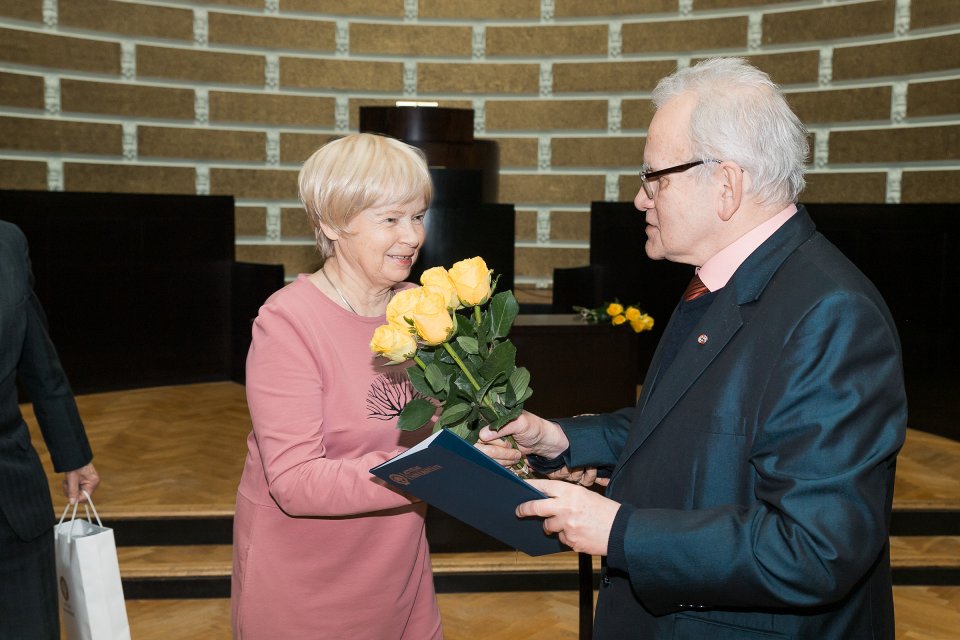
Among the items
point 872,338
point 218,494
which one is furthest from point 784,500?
point 218,494

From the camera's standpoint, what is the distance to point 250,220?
788 cm

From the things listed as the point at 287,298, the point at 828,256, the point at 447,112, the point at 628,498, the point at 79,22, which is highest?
the point at 79,22

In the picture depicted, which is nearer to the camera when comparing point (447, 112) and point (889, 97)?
point (447, 112)

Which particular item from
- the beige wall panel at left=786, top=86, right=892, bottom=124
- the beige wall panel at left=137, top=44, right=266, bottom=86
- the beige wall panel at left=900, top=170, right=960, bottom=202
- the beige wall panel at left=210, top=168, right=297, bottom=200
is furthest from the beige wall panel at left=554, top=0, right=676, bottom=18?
the beige wall panel at left=210, top=168, right=297, bottom=200

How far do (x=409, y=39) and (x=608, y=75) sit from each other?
69.1 inches

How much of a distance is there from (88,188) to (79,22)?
48.3 inches

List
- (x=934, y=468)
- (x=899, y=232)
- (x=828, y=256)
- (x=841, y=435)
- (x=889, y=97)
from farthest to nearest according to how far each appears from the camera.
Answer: (x=889, y=97) → (x=899, y=232) → (x=934, y=468) → (x=828, y=256) → (x=841, y=435)

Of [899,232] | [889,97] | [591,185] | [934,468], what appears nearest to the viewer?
[934,468]

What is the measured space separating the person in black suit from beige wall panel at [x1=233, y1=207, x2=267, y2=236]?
6203mm

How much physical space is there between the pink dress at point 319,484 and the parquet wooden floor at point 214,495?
1722mm

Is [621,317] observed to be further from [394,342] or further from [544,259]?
[544,259]

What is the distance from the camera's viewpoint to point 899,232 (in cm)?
543

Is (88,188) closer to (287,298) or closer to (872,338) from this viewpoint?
(287,298)

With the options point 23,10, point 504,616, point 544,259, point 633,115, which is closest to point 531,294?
point 544,259
